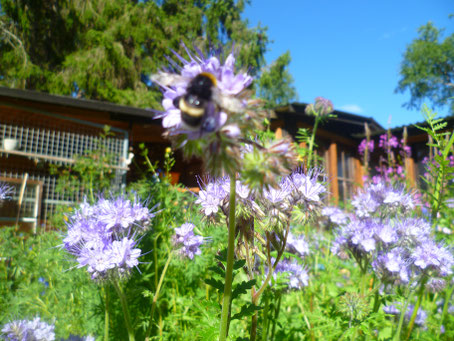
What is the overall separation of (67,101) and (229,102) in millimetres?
10165

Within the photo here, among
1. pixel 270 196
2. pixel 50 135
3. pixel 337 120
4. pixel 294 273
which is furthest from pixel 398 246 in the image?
pixel 337 120

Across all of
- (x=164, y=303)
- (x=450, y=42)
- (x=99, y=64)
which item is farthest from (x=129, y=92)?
(x=450, y=42)

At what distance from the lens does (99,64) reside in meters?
19.3

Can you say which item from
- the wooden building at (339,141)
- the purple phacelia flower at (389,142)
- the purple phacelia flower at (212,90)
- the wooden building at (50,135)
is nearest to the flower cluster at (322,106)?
the purple phacelia flower at (389,142)

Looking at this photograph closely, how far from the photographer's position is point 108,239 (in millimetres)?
1850

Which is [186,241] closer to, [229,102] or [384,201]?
[229,102]

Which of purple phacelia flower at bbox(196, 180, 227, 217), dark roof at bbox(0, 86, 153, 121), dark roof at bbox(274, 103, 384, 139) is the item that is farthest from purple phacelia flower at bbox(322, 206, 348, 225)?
dark roof at bbox(274, 103, 384, 139)

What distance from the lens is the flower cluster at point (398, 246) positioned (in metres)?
2.35

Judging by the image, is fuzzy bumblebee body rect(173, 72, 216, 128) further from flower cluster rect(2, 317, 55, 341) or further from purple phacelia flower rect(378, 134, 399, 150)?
purple phacelia flower rect(378, 134, 399, 150)

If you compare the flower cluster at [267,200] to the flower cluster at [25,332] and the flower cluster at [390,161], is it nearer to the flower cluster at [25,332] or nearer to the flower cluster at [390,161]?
the flower cluster at [25,332]

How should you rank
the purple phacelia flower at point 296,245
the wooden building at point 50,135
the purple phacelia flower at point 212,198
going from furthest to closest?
the wooden building at point 50,135, the purple phacelia flower at point 296,245, the purple phacelia flower at point 212,198

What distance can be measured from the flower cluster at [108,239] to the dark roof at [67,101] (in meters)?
8.75

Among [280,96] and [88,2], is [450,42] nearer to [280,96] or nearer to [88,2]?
[280,96]

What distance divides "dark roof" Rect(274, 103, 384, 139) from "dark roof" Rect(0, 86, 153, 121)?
4.99 m
